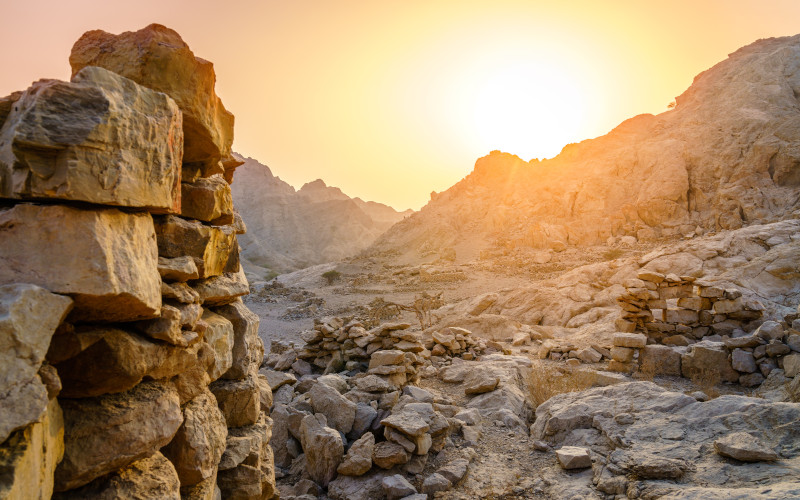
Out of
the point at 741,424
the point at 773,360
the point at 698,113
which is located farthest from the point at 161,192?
the point at 698,113

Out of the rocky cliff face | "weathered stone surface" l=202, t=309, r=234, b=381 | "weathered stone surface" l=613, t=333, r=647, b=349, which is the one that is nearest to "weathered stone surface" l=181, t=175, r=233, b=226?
"weathered stone surface" l=202, t=309, r=234, b=381

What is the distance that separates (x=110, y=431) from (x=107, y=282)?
2.79 ft

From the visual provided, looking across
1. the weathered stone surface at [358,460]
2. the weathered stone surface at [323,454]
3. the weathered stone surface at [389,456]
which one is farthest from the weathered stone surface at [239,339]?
the weathered stone surface at [389,456]

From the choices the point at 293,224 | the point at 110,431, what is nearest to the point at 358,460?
the point at 110,431

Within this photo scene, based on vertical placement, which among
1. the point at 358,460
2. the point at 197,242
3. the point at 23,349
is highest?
the point at 197,242

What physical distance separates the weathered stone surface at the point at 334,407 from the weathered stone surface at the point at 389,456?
0.70m

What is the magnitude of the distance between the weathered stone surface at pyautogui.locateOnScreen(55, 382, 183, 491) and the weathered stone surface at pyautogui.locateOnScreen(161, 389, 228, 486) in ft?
1.05

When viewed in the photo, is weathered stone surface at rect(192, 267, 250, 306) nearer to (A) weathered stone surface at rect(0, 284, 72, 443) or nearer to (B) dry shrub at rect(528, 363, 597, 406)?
(A) weathered stone surface at rect(0, 284, 72, 443)

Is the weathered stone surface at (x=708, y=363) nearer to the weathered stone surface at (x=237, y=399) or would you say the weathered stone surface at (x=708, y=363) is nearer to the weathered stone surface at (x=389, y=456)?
the weathered stone surface at (x=389, y=456)

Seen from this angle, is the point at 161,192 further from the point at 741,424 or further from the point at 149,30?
the point at 741,424

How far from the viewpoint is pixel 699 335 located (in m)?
10.0

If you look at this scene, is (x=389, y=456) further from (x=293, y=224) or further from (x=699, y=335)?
(x=293, y=224)

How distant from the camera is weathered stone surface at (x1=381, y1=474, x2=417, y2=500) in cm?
442

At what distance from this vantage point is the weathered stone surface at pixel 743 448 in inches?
139
